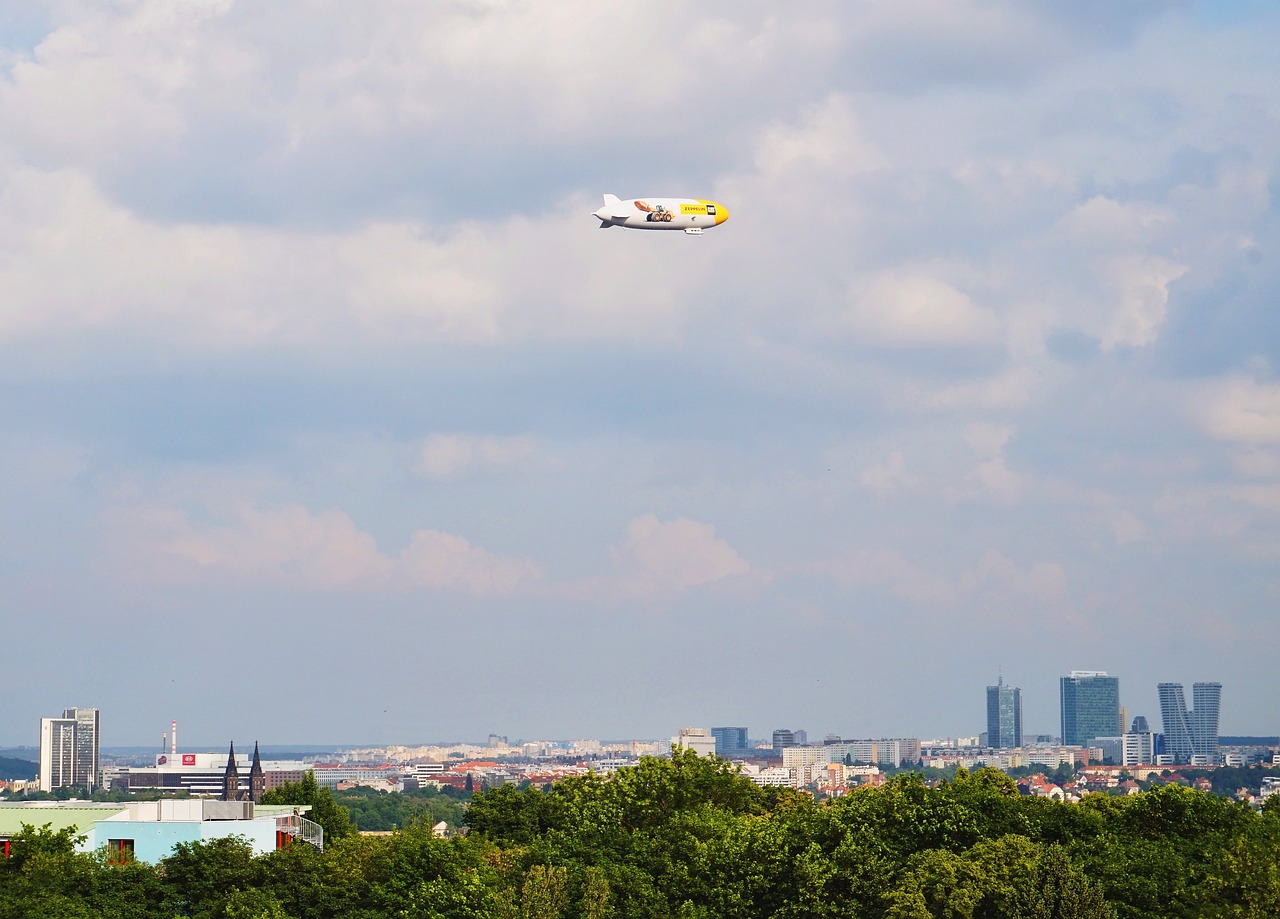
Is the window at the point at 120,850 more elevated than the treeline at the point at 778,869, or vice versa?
the treeline at the point at 778,869

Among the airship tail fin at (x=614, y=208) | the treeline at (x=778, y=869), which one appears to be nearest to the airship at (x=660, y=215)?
the airship tail fin at (x=614, y=208)

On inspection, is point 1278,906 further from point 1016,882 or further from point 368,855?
point 368,855

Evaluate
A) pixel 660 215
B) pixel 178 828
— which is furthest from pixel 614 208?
pixel 178 828

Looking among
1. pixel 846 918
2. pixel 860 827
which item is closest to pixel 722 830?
pixel 860 827

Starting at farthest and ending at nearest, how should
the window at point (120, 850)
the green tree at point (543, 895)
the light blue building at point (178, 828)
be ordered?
1. the light blue building at point (178, 828)
2. the window at point (120, 850)
3. the green tree at point (543, 895)

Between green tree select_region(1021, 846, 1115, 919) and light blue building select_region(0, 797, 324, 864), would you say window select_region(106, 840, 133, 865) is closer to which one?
light blue building select_region(0, 797, 324, 864)

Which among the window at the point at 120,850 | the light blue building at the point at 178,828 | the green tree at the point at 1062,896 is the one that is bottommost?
the window at the point at 120,850

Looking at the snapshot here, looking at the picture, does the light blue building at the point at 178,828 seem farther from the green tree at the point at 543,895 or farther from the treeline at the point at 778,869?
the green tree at the point at 543,895
